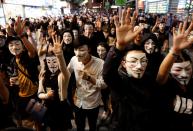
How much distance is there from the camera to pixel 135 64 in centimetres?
284

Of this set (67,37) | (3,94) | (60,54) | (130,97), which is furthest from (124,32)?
(67,37)

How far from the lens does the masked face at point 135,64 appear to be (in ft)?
9.18

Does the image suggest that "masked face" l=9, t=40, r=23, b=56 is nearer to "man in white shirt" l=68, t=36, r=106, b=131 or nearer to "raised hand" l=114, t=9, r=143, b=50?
"man in white shirt" l=68, t=36, r=106, b=131

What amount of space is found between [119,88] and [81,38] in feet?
4.46

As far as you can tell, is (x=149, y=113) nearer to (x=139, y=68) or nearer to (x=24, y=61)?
(x=139, y=68)

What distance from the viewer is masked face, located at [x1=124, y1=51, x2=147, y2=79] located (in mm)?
2797

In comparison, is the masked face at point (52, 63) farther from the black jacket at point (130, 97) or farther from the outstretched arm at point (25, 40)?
the black jacket at point (130, 97)

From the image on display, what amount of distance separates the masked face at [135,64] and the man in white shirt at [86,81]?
1118 mm

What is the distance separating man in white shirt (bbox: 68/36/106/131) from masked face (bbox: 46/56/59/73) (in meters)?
0.28

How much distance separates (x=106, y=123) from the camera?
9.95ft

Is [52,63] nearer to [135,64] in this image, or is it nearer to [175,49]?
[135,64]

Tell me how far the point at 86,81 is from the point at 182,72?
5.07ft

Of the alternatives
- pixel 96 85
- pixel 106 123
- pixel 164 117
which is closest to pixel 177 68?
pixel 164 117

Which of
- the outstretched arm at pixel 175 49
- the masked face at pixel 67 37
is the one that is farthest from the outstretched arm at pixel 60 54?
the masked face at pixel 67 37
